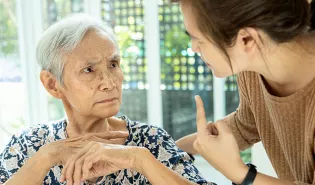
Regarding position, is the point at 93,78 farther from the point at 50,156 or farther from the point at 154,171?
the point at 154,171

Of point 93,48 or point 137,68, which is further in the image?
point 137,68

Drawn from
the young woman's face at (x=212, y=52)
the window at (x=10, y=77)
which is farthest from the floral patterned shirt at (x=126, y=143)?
the window at (x=10, y=77)

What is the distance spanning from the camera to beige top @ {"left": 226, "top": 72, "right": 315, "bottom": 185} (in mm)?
1338

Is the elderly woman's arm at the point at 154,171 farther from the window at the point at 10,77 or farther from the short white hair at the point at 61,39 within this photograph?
the window at the point at 10,77

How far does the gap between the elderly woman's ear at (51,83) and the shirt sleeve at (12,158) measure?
0.77 feet

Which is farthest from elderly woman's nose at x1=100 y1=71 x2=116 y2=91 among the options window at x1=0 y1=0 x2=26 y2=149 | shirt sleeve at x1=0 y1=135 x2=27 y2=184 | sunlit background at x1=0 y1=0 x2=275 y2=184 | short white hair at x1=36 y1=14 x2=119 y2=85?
window at x1=0 y1=0 x2=26 y2=149

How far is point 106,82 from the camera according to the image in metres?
1.67

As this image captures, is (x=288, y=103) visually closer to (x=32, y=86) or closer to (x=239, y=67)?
(x=239, y=67)

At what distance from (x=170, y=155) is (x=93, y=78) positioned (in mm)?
400

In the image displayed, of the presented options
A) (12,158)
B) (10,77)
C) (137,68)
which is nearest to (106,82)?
(12,158)

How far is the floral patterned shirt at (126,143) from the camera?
167cm

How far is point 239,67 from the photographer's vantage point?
1298 mm

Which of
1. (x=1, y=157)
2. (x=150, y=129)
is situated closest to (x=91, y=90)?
(x=150, y=129)

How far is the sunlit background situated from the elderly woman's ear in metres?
1.28
